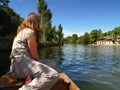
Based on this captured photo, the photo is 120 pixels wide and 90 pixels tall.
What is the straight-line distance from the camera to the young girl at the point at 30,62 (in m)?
3.36

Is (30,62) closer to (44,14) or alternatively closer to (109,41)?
(44,14)

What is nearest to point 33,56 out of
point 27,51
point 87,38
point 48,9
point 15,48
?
point 27,51

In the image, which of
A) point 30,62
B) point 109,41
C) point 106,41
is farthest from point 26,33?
point 106,41

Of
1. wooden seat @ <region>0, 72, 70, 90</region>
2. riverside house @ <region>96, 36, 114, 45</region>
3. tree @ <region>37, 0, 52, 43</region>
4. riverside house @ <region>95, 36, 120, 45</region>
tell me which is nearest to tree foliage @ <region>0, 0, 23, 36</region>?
tree @ <region>37, 0, 52, 43</region>

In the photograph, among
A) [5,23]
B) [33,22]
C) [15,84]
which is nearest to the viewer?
[15,84]

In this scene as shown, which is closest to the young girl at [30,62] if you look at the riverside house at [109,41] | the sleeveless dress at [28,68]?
the sleeveless dress at [28,68]

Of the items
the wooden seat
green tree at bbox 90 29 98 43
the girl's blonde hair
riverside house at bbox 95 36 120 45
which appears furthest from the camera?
green tree at bbox 90 29 98 43

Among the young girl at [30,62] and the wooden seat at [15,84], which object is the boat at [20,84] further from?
the young girl at [30,62]

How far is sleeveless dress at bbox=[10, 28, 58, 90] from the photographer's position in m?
3.35

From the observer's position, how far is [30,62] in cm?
349

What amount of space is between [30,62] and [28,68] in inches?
4.5

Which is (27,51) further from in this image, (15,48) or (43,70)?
(43,70)

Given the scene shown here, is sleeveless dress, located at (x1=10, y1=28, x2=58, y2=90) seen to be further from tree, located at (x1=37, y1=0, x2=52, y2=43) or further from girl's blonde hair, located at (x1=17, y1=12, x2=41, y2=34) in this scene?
tree, located at (x1=37, y1=0, x2=52, y2=43)

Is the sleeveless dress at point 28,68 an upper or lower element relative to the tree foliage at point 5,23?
lower
